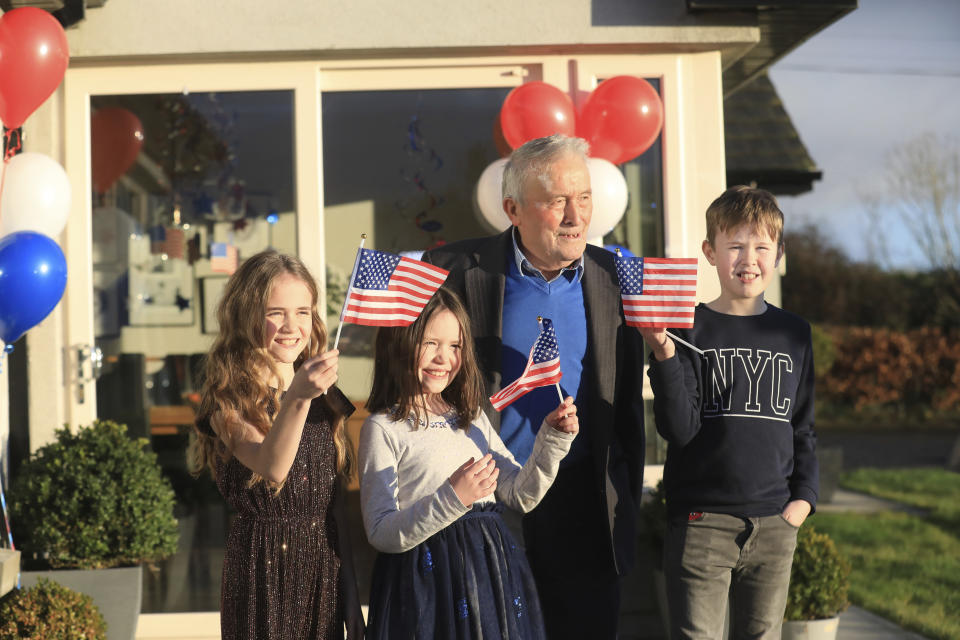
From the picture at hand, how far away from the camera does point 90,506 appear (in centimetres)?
427

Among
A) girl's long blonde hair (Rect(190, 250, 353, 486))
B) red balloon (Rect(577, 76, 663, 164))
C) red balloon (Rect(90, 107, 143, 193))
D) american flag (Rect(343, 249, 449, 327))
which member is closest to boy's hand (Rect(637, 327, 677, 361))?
american flag (Rect(343, 249, 449, 327))

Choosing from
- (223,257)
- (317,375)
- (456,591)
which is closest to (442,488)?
(456,591)

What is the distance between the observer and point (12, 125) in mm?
3975

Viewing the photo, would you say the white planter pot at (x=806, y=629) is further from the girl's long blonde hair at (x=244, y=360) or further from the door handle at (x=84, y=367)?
the door handle at (x=84, y=367)

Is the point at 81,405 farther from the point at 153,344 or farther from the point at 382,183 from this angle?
the point at 382,183

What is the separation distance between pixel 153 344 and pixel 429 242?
1605mm

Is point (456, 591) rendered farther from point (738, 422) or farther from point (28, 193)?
point (28, 193)

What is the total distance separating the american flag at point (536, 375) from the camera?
2600 mm

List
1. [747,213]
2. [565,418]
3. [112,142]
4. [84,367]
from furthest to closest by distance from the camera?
[112,142], [84,367], [747,213], [565,418]

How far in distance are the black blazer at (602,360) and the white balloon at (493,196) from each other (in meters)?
1.54

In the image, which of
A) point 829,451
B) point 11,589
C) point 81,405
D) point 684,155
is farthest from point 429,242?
point 829,451

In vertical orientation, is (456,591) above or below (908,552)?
above

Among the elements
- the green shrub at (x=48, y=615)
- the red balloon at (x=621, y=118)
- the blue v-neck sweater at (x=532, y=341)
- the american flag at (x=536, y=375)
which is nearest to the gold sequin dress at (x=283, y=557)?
the american flag at (x=536, y=375)

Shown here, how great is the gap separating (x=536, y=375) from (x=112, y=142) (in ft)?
11.0
